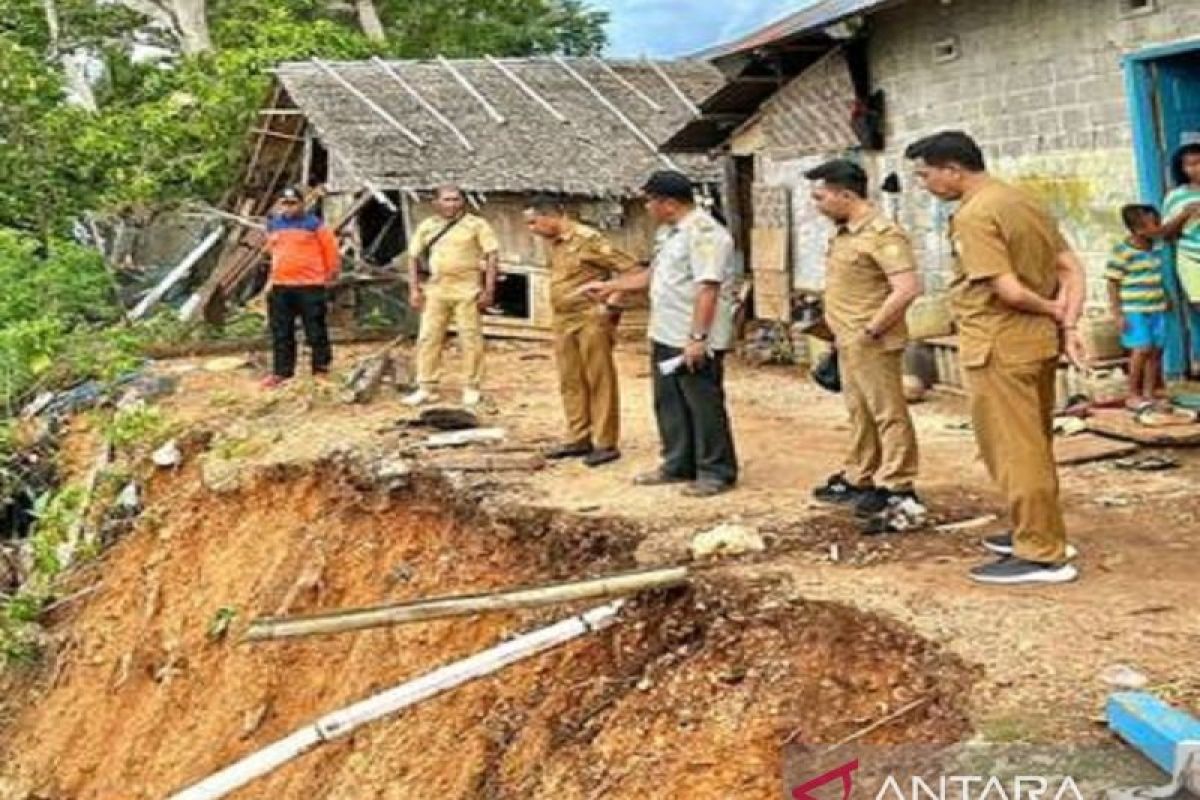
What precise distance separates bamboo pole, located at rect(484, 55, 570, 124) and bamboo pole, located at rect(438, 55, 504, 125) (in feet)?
1.83

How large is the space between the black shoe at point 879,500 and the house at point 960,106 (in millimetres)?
3695

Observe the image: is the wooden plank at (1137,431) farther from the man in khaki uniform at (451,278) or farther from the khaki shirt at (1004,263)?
the man in khaki uniform at (451,278)

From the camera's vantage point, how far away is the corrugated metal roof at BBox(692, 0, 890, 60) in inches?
454

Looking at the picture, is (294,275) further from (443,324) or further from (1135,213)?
(1135,213)

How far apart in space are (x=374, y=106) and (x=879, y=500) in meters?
11.4

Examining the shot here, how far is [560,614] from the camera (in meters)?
6.22

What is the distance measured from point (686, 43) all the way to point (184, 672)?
19.2 metres

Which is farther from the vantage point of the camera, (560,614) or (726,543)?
(726,543)

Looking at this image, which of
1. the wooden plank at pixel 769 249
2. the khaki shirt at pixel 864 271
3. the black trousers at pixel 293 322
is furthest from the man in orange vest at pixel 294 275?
the khaki shirt at pixel 864 271

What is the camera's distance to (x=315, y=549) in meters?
8.73

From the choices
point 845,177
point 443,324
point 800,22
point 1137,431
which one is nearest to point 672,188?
point 845,177

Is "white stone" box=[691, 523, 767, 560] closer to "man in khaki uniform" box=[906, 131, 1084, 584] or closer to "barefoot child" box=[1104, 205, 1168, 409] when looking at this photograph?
"man in khaki uniform" box=[906, 131, 1084, 584]

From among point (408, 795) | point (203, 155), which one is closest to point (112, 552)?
point (408, 795)

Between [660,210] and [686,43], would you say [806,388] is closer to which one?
[660,210]
